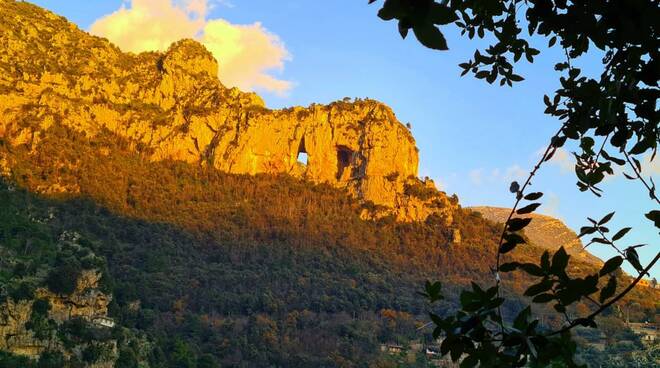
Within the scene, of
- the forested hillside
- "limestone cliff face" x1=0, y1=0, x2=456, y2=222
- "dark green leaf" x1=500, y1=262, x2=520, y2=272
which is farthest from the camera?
"limestone cliff face" x1=0, y1=0, x2=456, y2=222

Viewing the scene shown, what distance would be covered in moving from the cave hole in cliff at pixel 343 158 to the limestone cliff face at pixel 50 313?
47187 millimetres

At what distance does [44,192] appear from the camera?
52750mm

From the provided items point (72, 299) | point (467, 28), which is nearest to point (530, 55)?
point (467, 28)

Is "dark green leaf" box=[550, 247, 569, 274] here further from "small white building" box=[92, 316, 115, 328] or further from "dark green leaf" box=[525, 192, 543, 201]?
"small white building" box=[92, 316, 115, 328]

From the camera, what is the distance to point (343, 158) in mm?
77500

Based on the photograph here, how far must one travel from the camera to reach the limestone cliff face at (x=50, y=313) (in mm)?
23891

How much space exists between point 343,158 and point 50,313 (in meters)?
52.0

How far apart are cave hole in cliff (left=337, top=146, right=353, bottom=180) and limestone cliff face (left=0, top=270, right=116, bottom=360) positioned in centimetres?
4719

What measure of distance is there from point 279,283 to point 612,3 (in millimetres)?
55673

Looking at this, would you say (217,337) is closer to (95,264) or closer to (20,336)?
(95,264)

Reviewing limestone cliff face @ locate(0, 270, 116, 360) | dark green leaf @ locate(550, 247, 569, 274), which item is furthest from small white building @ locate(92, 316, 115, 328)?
dark green leaf @ locate(550, 247, 569, 274)

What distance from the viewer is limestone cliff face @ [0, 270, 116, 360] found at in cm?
2389

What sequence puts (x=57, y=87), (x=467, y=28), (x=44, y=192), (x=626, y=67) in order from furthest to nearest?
(x=57, y=87), (x=44, y=192), (x=467, y=28), (x=626, y=67)

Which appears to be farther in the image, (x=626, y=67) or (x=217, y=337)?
(x=217, y=337)
